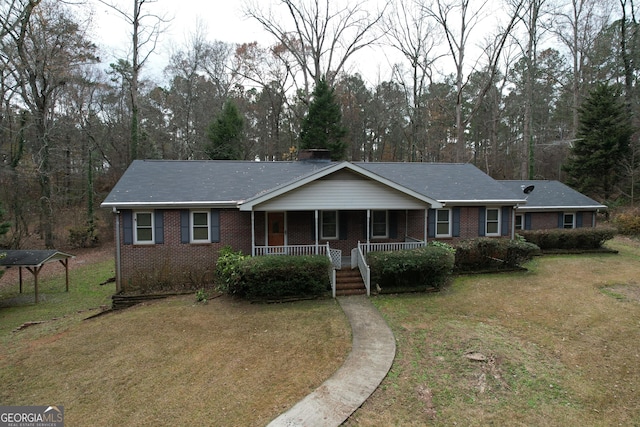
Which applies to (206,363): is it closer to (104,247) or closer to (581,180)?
(104,247)

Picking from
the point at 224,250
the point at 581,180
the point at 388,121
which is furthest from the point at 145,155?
the point at 581,180

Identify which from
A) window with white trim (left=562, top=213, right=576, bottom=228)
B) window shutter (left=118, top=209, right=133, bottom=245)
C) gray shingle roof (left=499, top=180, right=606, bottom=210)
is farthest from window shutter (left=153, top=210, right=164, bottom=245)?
window with white trim (left=562, top=213, right=576, bottom=228)

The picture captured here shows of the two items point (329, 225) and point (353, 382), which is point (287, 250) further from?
point (353, 382)

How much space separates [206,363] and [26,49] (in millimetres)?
23849

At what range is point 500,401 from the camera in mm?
5816

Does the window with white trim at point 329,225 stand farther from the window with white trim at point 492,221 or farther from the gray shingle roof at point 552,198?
the gray shingle roof at point 552,198

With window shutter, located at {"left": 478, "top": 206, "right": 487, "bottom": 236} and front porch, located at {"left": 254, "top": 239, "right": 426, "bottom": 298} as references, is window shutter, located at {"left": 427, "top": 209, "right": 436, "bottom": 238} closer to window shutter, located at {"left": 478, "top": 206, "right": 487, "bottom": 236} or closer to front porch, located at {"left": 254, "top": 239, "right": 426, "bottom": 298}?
front porch, located at {"left": 254, "top": 239, "right": 426, "bottom": 298}

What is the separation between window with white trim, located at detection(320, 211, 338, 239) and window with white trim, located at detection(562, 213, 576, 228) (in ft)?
48.6

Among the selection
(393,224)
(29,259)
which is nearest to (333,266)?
(393,224)

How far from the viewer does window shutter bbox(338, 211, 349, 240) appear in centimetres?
1473

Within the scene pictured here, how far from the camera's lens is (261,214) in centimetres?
1412

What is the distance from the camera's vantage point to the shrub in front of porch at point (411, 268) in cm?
1190

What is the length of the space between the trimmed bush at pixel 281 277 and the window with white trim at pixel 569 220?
16736 millimetres

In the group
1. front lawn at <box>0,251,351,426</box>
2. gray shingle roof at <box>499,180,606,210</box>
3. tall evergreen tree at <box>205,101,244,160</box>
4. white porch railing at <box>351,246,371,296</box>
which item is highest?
tall evergreen tree at <box>205,101,244,160</box>
